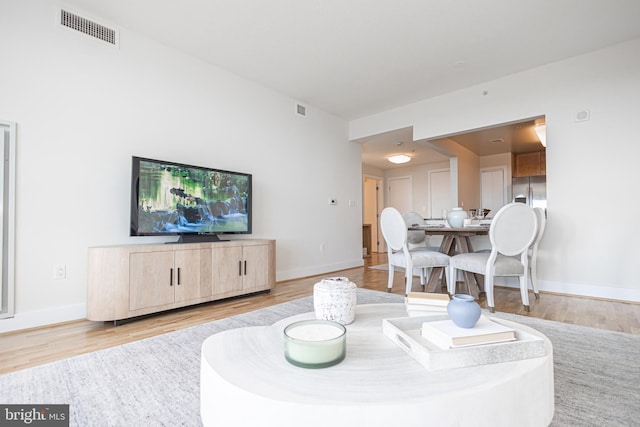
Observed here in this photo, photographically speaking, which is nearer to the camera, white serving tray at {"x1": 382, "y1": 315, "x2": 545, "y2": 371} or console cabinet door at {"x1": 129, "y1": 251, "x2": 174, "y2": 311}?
white serving tray at {"x1": 382, "y1": 315, "x2": 545, "y2": 371}

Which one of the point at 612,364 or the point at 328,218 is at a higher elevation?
the point at 328,218

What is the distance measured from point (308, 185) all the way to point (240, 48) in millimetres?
2144

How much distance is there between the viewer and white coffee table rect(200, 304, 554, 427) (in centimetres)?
66

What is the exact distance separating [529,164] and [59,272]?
874cm

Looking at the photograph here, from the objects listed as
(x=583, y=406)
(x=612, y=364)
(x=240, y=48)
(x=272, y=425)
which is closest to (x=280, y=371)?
(x=272, y=425)

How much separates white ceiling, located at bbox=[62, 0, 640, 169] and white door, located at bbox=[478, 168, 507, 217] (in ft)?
13.7

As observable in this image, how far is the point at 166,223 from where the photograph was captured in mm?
2977

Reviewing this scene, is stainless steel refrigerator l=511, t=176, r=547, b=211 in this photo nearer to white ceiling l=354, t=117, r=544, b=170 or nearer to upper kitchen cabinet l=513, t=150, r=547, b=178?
upper kitchen cabinet l=513, t=150, r=547, b=178

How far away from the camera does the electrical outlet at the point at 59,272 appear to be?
8.39 ft

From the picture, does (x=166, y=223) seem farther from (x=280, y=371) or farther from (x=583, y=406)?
(x=583, y=406)

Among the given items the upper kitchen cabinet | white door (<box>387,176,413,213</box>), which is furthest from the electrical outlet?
the upper kitchen cabinet

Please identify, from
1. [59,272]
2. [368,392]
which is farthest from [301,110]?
[368,392]

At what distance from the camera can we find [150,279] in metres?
2.64

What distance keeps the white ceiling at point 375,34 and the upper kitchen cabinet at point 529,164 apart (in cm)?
424
